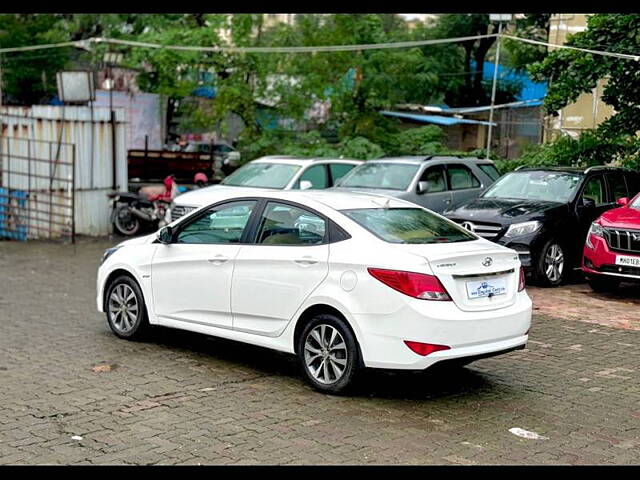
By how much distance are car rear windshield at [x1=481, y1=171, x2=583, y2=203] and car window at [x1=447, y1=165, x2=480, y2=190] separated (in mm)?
1456

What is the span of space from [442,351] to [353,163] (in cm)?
1098

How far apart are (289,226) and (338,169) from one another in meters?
9.45

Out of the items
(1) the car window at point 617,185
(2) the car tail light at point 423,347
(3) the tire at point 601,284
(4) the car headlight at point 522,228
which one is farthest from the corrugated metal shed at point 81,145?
(2) the car tail light at point 423,347

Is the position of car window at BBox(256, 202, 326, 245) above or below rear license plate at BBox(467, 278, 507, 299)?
above

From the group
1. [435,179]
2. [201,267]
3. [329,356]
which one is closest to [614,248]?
[435,179]

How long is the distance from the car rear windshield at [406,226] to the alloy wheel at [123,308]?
8.82 ft

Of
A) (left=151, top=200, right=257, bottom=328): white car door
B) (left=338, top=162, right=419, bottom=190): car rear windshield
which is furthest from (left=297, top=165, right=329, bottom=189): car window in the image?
(left=151, top=200, right=257, bottom=328): white car door

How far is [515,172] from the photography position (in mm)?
13805

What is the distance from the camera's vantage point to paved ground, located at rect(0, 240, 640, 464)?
5.41m

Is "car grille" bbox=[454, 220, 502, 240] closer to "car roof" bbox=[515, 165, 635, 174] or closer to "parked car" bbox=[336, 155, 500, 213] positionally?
"parked car" bbox=[336, 155, 500, 213]

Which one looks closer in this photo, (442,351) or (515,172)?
(442,351)
